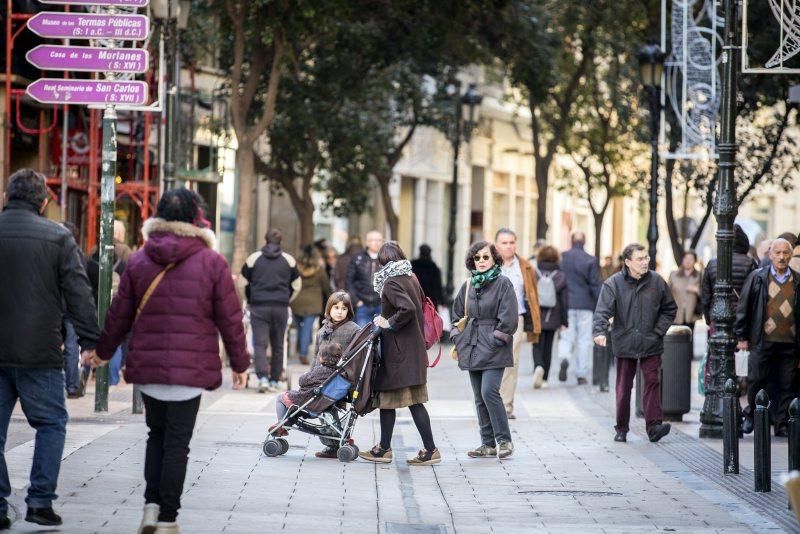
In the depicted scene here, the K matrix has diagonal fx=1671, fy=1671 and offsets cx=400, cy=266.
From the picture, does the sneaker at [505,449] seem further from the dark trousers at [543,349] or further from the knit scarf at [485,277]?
the dark trousers at [543,349]

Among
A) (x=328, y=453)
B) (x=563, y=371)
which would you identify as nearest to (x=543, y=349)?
(x=563, y=371)

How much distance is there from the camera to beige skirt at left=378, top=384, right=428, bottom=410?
1212cm

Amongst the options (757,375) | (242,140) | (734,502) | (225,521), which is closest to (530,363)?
(242,140)

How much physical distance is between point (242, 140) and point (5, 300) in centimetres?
1502

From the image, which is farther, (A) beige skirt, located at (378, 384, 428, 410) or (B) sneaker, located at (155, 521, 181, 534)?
(A) beige skirt, located at (378, 384, 428, 410)

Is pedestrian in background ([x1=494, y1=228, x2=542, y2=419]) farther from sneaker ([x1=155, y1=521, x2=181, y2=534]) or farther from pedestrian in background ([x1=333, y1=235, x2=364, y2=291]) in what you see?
pedestrian in background ([x1=333, y1=235, x2=364, y2=291])

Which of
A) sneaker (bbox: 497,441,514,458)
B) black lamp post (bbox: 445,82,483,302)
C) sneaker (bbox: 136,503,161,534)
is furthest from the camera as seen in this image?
black lamp post (bbox: 445,82,483,302)

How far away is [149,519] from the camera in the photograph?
8180 mm

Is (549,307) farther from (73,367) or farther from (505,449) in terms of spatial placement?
(505,449)

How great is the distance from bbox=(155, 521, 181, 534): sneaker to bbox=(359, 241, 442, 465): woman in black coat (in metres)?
4.02

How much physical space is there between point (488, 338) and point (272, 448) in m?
1.91

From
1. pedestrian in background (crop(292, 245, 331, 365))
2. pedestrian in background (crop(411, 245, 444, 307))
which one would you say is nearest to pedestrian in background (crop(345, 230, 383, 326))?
pedestrian in background (crop(292, 245, 331, 365))

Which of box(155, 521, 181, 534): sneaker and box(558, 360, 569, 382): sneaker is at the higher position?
box(155, 521, 181, 534): sneaker

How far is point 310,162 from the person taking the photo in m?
30.8
